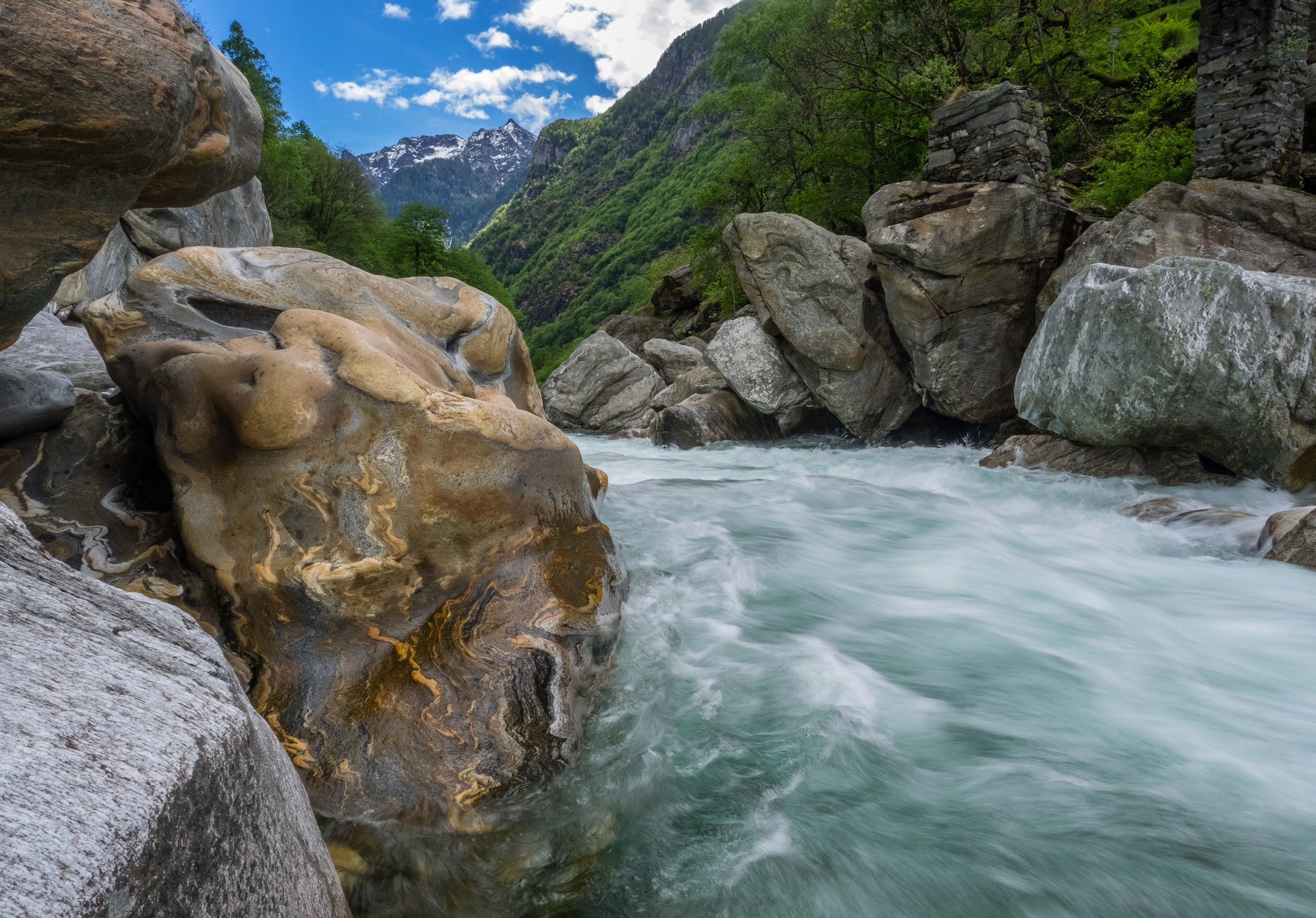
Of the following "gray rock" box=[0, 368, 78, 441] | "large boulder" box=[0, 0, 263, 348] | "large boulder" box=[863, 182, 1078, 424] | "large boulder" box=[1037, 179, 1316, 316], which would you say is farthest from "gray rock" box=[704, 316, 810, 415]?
"large boulder" box=[0, 0, 263, 348]

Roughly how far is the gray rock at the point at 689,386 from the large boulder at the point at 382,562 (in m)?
11.5

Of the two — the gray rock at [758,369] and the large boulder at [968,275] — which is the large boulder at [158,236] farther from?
the large boulder at [968,275]

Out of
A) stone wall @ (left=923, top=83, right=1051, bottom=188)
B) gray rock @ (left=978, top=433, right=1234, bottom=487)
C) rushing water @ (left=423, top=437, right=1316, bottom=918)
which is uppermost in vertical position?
stone wall @ (left=923, top=83, right=1051, bottom=188)

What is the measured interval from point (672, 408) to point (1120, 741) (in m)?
10.6

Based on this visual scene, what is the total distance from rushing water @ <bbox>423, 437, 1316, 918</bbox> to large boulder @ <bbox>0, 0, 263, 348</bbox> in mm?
2691

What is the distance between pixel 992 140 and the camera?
1030 cm

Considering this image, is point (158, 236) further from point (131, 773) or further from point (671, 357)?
point (131, 773)

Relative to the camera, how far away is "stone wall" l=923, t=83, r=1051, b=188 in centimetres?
1008

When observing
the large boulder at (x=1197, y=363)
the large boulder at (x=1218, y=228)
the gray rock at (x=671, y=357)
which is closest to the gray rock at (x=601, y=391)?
the gray rock at (x=671, y=357)

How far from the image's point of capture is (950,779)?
9.20 feet

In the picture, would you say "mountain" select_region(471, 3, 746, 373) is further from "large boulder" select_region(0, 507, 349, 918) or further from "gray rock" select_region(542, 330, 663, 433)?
"large boulder" select_region(0, 507, 349, 918)

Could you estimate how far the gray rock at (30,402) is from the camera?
337cm

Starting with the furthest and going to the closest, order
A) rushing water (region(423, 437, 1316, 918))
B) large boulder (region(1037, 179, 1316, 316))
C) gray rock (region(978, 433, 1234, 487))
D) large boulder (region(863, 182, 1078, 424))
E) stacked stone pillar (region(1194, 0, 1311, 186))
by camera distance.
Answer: large boulder (region(863, 182, 1078, 424)) < stacked stone pillar (region(1194, 0, 1311, 186)) < large boulder (region(1037, 179, 1316, 316)) < gray rock (region(978, 433, 1234, 487)) < rushing water (region(423, 437, 1316, 918))

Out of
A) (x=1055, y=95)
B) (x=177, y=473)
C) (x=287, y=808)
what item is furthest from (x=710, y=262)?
(x=287, y=808)
